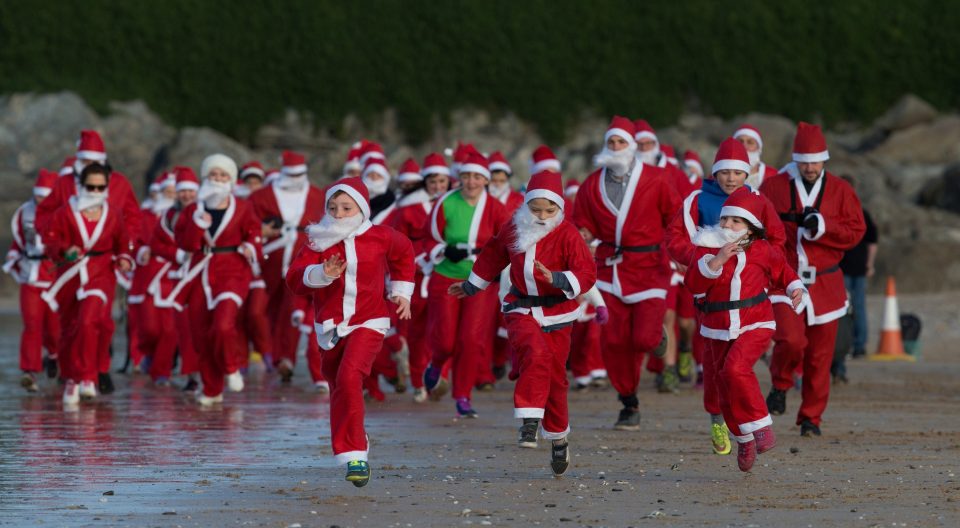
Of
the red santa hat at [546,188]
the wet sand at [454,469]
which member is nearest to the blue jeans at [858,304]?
the wet sand at [454,469]

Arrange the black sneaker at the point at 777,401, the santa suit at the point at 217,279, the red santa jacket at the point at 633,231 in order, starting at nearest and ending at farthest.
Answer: the black sneaker at the point at 777,401
the red santa jacket at the point at 633,231
the santa suit at the point at 217,279

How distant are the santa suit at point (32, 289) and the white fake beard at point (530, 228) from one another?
21.1 ft

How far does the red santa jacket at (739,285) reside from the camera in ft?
36.5

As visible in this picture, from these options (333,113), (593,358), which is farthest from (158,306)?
(333,113)

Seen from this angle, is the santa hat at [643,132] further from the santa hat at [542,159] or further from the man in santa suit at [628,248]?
the man in santa suit at [628,248]

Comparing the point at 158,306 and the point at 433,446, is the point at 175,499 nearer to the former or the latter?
the point at 433,446

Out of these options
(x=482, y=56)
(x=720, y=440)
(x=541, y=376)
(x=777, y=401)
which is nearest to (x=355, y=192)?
(x=541, y=376)

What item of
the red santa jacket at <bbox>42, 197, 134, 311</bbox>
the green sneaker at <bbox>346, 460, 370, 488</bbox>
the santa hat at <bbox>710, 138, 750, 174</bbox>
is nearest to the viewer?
the green sneaker at <bbox>346, 460, 370, 488</bbox>

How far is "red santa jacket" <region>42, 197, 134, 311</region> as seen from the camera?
16125 mm

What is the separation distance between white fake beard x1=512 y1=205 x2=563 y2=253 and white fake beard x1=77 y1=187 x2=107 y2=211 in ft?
18.9

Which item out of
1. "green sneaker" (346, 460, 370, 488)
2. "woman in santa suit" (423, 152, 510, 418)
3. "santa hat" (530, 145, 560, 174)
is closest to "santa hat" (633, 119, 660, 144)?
"santa hat" (530, 145, 560, 174)

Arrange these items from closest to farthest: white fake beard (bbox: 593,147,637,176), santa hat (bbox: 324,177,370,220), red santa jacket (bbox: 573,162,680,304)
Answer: santa hat (bbox: 324,177,370,220), red santa jacket (bbox: 573,162,680,304), white fake beard (bbox: 593,147,637,176)

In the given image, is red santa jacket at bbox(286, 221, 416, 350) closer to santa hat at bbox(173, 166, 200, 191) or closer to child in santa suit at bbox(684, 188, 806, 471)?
child in santa suit at bbox(684, 188, 806, 471)

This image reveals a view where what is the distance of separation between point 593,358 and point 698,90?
2905cm
